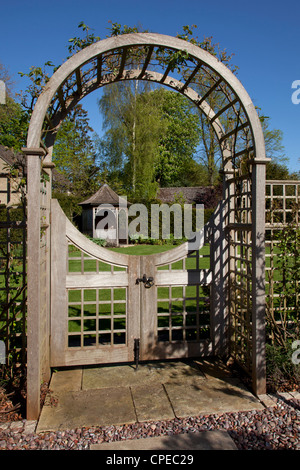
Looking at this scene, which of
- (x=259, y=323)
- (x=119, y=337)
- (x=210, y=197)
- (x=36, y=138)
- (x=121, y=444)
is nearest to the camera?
(x=121, y=444)

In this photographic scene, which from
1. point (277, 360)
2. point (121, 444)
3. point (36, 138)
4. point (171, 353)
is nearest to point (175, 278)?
Answer: point (171, 353)

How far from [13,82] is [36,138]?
66.6 ft

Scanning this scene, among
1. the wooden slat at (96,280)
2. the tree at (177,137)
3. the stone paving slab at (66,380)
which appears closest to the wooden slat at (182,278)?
the wooden slat at (96,280)

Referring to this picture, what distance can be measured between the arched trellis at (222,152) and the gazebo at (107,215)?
13.0 meters

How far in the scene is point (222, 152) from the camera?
3.78m

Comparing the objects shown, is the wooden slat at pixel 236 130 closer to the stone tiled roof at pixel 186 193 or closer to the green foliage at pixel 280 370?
A: the green foliage at pixel 280 370

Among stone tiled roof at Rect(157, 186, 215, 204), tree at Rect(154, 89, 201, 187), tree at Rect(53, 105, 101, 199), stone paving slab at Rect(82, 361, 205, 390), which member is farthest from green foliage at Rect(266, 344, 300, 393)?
tree at Rect(154, 89, 201, 187)

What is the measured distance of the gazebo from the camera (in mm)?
16875

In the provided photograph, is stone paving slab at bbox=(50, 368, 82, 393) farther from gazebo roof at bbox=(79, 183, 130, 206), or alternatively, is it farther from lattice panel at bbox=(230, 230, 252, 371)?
gazebo roof at bbox=(79, 183, 130, 206)

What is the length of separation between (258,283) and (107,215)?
15.2 m

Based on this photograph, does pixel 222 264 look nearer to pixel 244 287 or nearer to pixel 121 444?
pixel 244 287

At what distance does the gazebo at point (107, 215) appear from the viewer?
16875 millimetres

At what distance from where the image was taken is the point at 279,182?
11.7ft

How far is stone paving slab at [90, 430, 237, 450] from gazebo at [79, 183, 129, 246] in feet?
46.6
